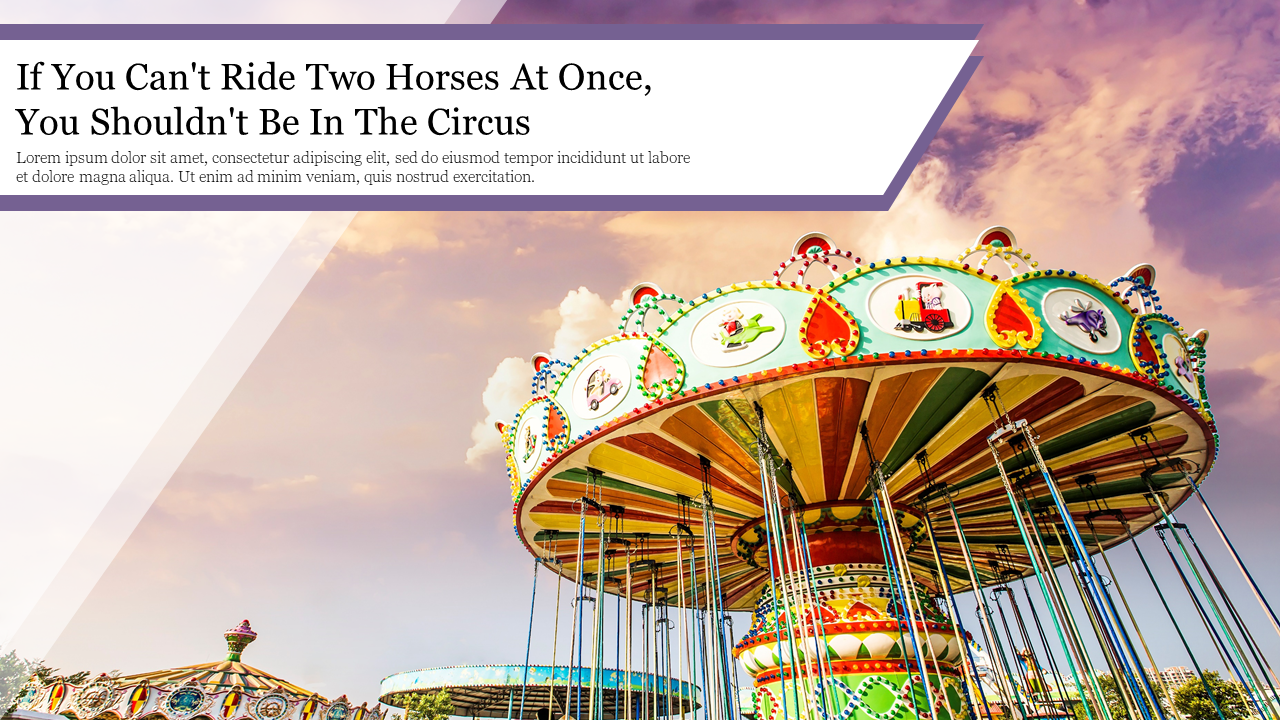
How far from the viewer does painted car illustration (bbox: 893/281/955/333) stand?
588cm

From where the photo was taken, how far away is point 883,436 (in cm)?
750

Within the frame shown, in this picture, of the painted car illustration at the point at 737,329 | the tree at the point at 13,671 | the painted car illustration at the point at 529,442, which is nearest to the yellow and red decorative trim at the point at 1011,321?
the painted car illustration at the point at 737,329

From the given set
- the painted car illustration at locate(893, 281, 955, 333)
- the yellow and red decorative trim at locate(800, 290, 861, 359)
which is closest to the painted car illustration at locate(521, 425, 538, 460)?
the yellow and red decorative trim at locate(800, 290, 861, 359)

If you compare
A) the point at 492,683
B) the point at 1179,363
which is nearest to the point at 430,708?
the point at 492,683

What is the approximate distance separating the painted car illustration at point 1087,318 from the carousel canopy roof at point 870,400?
0.06ft

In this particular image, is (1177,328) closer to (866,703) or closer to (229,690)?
(866,703)

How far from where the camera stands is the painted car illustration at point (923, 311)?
588 cm

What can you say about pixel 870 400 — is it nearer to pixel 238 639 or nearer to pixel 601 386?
pixel 601 386

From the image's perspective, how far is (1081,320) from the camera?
612 centimetres

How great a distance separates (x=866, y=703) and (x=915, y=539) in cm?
292

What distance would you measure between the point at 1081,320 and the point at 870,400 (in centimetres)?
217

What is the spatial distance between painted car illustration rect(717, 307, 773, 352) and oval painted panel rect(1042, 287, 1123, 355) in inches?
110

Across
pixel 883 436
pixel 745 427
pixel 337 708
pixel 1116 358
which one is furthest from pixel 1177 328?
pixel 337 708

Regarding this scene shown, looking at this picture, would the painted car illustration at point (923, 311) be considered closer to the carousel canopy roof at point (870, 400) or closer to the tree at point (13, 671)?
the carousel canopy roof at point (870, 400)
